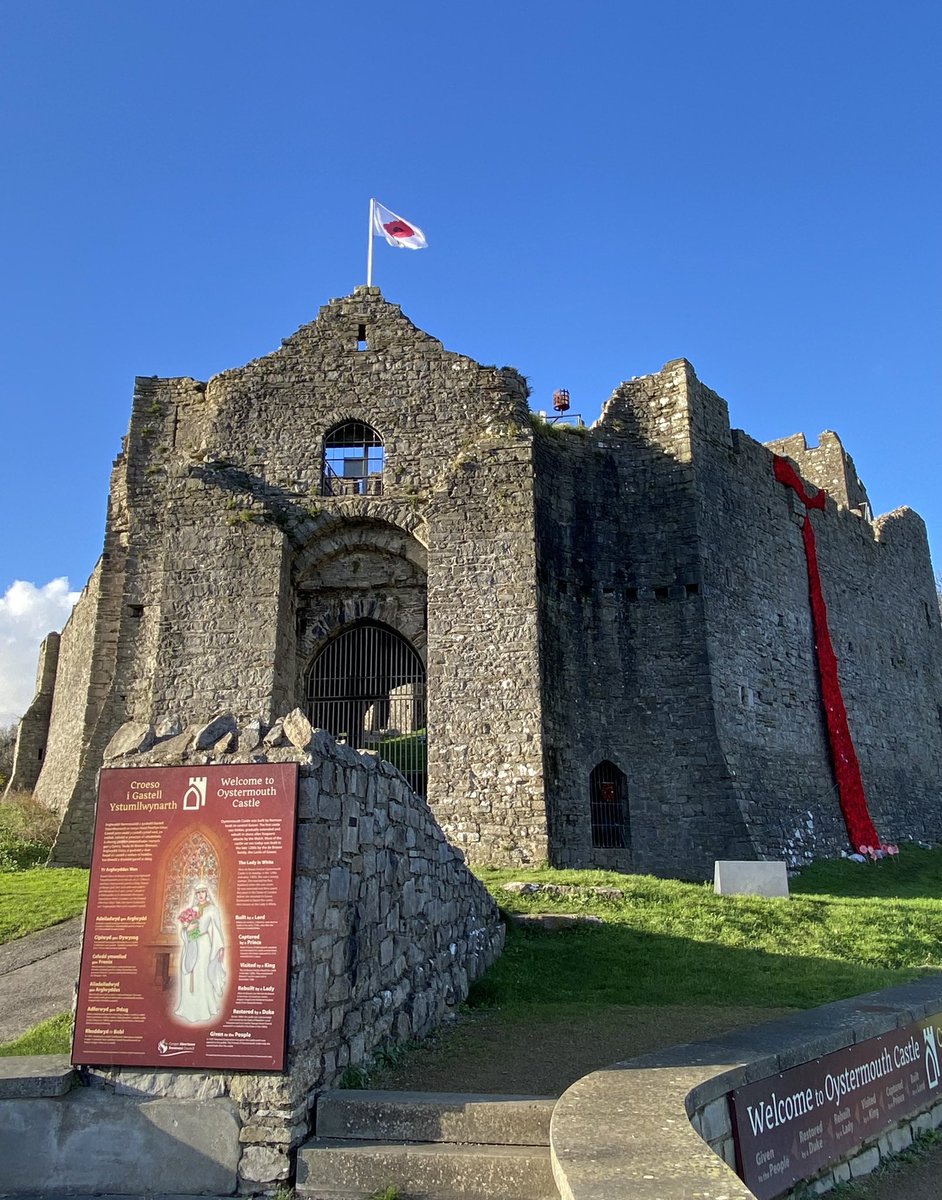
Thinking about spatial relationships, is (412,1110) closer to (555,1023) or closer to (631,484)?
(555,1023)

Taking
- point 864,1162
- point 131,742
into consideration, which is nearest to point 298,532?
point 131,742

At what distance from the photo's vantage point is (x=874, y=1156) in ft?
19.5

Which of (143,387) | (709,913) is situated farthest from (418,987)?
(143,387)

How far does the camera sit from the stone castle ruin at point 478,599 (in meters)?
15.7

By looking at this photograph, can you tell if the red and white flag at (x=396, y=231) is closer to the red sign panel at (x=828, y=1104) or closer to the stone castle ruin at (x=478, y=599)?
the stone castle ruin at (x=478, y=599)

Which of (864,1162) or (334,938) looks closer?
(334,938)

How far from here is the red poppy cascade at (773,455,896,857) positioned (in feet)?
64.6

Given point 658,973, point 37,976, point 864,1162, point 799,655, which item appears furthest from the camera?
point 799,655

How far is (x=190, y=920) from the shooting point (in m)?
5.16

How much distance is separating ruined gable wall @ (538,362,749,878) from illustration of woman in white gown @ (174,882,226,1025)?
10.3 m

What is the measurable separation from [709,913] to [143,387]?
14719 mm

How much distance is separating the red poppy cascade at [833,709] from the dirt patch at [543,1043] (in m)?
13.0

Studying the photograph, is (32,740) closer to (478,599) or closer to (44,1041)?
(478,599)

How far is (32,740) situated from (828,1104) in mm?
23239
